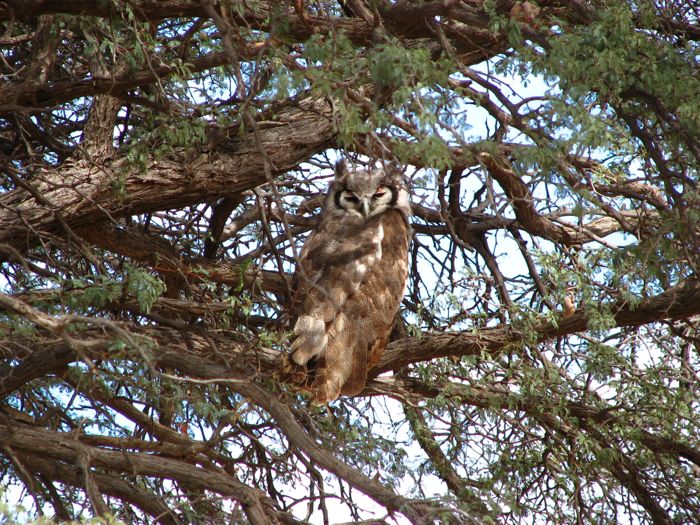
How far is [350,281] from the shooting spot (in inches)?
183

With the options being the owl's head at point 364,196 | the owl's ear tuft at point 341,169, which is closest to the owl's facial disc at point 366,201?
the owl's head at point 364,196

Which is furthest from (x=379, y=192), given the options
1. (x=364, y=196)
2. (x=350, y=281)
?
(x=350, y=281)

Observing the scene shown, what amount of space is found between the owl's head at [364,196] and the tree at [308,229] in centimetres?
35

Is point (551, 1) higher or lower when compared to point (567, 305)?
higher

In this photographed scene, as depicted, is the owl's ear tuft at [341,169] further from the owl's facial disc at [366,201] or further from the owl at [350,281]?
the owl's facial disc at [366,201]

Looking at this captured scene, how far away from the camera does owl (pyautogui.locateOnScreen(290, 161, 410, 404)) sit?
4320 mm

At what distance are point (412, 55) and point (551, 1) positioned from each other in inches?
53.1

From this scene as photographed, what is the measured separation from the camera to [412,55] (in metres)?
2.73

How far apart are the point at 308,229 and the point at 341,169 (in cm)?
53

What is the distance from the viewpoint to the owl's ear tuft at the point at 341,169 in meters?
5.19

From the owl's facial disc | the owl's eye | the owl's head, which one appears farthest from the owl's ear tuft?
the owl's eye

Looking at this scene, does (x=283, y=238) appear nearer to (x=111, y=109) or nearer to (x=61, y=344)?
(x=111, y=109)

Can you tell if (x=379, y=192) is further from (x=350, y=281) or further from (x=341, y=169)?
(x=350, y=281)

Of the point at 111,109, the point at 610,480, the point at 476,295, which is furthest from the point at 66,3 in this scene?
the point at 610,480
